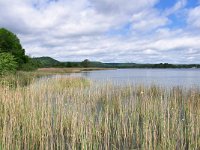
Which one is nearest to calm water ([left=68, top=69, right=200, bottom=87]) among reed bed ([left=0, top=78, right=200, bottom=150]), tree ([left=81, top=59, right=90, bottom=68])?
reed bed ([left=0, top=78, right=200, bottom=150])

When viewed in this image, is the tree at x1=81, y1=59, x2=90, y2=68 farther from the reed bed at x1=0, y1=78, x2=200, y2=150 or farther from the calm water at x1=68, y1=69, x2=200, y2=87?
the reed bed at x1=0, y1=78, x2=200, y2=150

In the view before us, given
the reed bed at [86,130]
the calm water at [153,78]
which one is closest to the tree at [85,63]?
the calm water at [153,78]

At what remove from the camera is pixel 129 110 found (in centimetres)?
724

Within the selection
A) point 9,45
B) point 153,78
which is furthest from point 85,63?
point 153,78

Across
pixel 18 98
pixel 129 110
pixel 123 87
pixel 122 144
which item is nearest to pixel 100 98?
pixel 123 87

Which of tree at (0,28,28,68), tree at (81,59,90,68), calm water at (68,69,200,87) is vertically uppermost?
tree at (0,28,28,68)

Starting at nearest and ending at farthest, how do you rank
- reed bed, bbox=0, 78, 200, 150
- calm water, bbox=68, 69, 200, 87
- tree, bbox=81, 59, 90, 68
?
reed bed, bbox=0, 78, 200, 150 < calm water, bbox=68, 69, 200, 87 < tree, bbox=81, 59, 90, 68

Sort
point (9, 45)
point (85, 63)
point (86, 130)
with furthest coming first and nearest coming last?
point (85, 63)
point (9, 45)
point (86, 130)

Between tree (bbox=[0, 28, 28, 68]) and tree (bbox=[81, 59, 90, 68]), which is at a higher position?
tree (bbox=[0, 28, 28, 68])

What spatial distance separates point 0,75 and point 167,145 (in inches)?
537

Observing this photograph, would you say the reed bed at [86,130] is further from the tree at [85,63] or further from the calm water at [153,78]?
the tree at [85,63]

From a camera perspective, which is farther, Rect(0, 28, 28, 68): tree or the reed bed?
Rect(0, 28, 28, 68): tree

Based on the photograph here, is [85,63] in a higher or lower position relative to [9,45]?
lower

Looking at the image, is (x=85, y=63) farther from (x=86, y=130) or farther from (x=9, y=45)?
(x=86, y=130)
